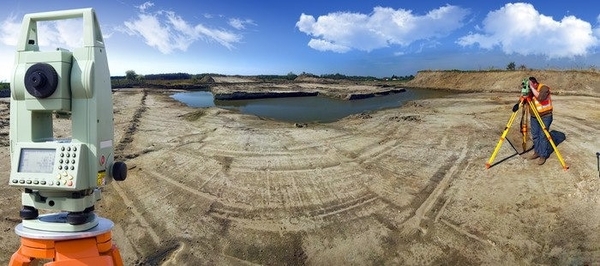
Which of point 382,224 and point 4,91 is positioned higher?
point 4,91

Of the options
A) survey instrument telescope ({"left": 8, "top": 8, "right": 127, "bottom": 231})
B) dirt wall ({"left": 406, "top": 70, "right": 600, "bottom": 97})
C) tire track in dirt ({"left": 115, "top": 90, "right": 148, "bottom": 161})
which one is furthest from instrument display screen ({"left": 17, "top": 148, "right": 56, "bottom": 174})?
dirt wall ({"left": 406, "top": 70, "right": 600, "bottom": 97})

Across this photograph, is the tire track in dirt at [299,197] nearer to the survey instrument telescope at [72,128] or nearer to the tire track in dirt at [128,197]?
the tire track in dirt at [128,197]

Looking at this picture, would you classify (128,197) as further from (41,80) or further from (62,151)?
(41,80)

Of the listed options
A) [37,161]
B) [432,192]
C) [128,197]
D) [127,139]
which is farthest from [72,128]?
[127,139]

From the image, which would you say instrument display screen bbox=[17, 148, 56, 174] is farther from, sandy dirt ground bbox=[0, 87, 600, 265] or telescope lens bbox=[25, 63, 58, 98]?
sandy dirt ground bbox=[0, 87, 600, 265]

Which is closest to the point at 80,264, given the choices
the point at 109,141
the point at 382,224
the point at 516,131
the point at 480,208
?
the point at 109,141

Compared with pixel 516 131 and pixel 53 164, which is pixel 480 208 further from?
pixel 53 164
